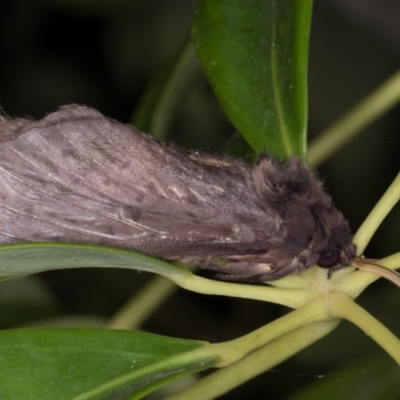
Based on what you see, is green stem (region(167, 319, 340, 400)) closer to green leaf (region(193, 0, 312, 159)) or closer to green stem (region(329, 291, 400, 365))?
green stem (region(329, 291, 400, 365))

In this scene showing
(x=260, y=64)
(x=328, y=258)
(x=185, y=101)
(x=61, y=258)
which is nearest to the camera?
(x=61, y=258)

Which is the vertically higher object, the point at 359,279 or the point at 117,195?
the point at 117,195

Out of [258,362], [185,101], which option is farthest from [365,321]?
[185,101]

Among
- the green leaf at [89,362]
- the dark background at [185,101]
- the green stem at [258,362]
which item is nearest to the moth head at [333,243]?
the green stem at [258,362]

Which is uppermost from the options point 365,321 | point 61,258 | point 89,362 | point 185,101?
point 185,101

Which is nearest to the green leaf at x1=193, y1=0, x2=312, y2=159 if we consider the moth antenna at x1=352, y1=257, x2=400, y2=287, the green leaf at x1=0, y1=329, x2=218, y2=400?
the moth antenna at x1=352, y1=257, x2=400, y2=287

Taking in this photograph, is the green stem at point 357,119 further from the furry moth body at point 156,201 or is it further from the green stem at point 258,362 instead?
the green stem at point 258,362

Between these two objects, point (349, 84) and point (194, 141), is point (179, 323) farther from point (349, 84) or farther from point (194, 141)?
point (349, 84)

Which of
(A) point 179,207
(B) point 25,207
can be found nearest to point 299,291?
(A) point 179,207

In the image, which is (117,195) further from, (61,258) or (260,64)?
(260,64)
